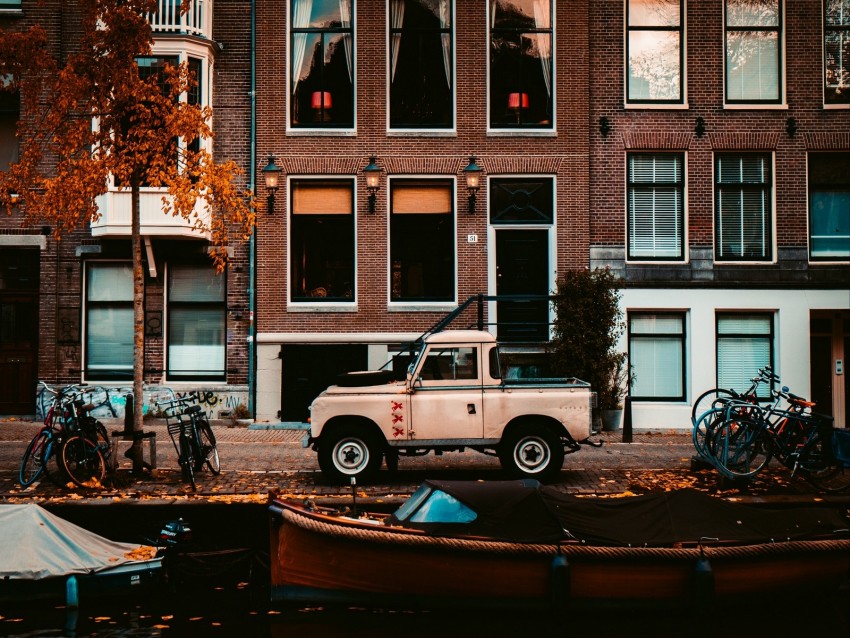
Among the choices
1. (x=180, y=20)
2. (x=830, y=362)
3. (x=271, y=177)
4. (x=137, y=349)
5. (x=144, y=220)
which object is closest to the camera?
(x=137, y=349)

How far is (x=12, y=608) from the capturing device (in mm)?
10461

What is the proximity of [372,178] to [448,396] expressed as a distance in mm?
9332

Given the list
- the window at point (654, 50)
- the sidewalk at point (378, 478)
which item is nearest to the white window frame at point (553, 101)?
the window at point (654, 50)

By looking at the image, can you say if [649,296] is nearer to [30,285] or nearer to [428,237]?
[428,237]

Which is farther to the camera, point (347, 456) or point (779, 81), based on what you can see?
point (779, 81)

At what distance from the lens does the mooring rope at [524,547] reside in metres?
10.0

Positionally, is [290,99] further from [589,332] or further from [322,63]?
[589,332]

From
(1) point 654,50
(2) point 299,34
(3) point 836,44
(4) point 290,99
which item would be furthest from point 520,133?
(3) point 836,44

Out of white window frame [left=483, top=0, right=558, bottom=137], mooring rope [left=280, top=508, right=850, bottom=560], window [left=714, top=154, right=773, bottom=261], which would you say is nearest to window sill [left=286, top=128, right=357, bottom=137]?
white window frame [left=483, top=0, right=558, bottom=137]

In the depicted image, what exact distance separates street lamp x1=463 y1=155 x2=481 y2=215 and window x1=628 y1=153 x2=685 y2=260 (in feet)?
12.8

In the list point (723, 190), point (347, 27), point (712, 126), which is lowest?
point (723, 190)

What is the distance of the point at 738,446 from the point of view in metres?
13.4

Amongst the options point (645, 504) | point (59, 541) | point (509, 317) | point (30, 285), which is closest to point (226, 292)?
point (30, 285)

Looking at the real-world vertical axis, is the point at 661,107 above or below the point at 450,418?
above
